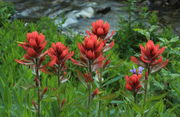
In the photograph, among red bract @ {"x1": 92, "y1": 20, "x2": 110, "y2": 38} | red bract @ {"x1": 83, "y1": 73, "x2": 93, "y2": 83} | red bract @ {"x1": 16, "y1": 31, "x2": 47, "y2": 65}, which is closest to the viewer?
red bract @ {"x1": 16, "y1": 31, "x2": 47, "y2": 65}

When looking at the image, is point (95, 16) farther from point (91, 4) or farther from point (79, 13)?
point (91, 4)

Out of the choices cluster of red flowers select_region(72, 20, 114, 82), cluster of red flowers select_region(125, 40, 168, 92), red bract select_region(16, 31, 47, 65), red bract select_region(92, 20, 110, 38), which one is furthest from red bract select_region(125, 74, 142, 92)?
red bract select_region(16, 31, 47, 65)

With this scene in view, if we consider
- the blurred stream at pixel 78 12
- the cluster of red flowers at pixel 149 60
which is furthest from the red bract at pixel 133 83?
the blurred stream at pixel 78 12

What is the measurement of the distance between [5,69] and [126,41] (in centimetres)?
247

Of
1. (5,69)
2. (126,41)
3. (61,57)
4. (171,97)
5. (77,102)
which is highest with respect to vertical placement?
(61,57)

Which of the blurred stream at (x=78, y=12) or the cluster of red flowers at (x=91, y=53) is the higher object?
the cluster of red flowers at (x=91, y=53)

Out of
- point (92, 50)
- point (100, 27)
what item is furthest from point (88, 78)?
point (100, 27)

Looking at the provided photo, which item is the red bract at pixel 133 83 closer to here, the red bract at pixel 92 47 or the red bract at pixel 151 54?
the red bract at pixel 151 54

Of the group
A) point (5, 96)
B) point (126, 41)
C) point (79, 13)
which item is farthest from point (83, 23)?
point (5, 96)

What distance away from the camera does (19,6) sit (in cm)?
881

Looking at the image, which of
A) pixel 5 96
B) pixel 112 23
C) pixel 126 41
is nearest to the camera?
pixel 5 96

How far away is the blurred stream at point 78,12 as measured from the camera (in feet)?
25.1

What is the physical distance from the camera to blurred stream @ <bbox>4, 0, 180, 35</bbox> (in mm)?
7643

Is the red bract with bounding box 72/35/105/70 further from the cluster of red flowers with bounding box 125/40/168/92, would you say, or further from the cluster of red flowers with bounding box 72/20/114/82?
the cluster of red flowers with bounding box 125/40/168/92
